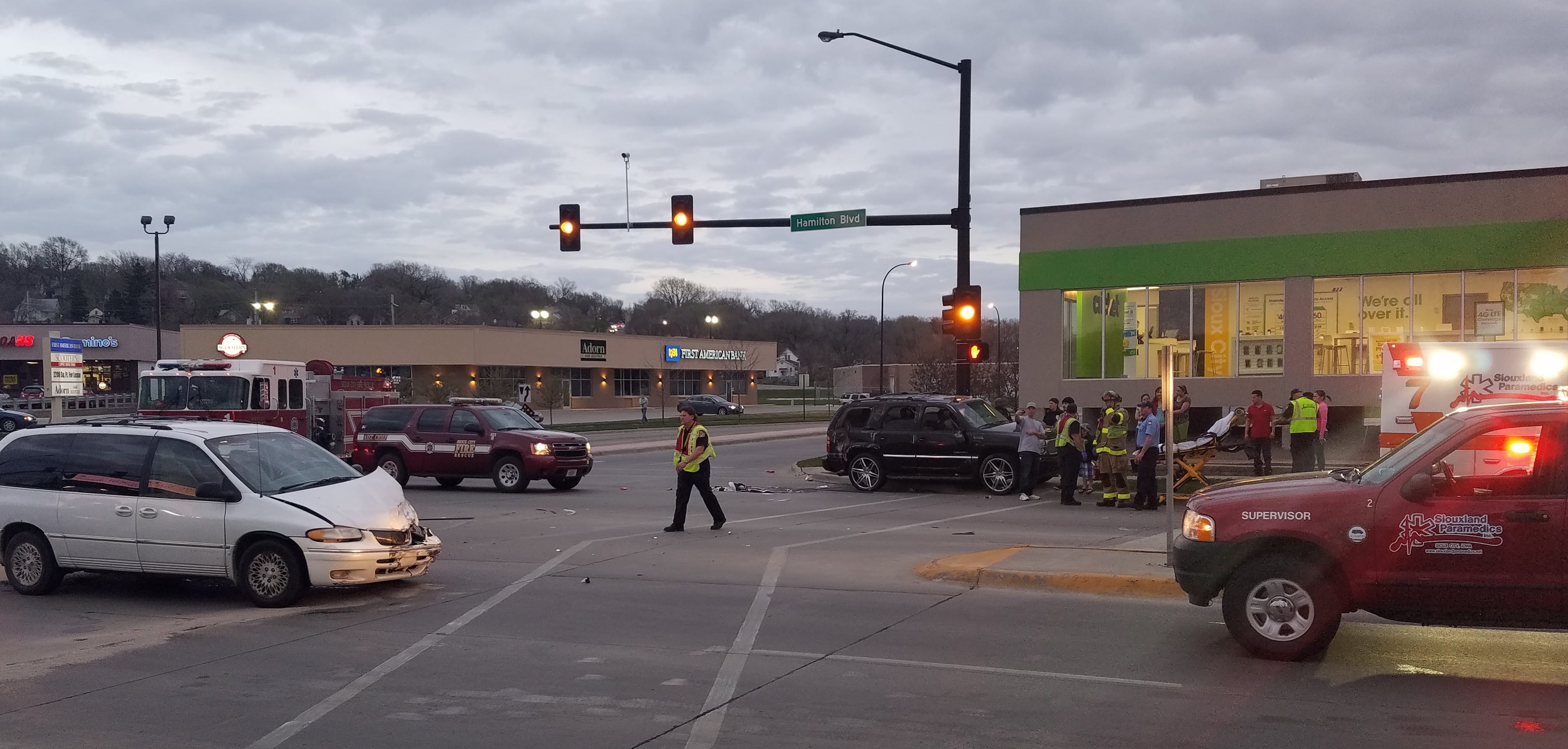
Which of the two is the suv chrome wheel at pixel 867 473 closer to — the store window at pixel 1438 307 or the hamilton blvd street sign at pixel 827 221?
the hamilton blvd street sign at pixel 827 221

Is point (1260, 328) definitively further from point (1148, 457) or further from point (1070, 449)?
point (1148, 457)

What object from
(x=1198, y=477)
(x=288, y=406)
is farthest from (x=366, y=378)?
(x=1198, y=477)

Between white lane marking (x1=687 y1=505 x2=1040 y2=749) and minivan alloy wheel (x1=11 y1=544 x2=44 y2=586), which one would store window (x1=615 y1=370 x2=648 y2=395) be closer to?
white lane marking (x1=687 y1=505 x2=1040 y2=749)

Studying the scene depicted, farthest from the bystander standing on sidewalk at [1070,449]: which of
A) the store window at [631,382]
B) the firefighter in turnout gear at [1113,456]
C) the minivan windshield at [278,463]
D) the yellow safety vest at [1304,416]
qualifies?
the store window at [631,382]

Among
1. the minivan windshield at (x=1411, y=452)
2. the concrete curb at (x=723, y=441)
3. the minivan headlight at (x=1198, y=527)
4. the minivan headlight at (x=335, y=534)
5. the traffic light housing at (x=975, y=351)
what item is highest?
the traffic light housing at (x=975, y=351)

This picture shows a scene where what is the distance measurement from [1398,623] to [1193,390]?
1999cm

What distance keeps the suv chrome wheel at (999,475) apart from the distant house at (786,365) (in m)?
142

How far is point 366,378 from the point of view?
29609 millimetres

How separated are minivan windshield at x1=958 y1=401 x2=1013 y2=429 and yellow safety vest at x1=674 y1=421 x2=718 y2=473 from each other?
7296 mm

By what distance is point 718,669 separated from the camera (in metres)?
7.87

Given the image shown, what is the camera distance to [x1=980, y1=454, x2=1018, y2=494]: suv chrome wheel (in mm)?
20828

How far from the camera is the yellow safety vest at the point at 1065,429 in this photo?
19147 mm

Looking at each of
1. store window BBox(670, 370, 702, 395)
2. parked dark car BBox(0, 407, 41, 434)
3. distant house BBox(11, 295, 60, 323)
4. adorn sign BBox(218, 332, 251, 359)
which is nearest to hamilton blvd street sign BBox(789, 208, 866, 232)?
adorn sign BBox(218, 332, 251, 359)

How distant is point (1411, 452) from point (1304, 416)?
44.5 feet
